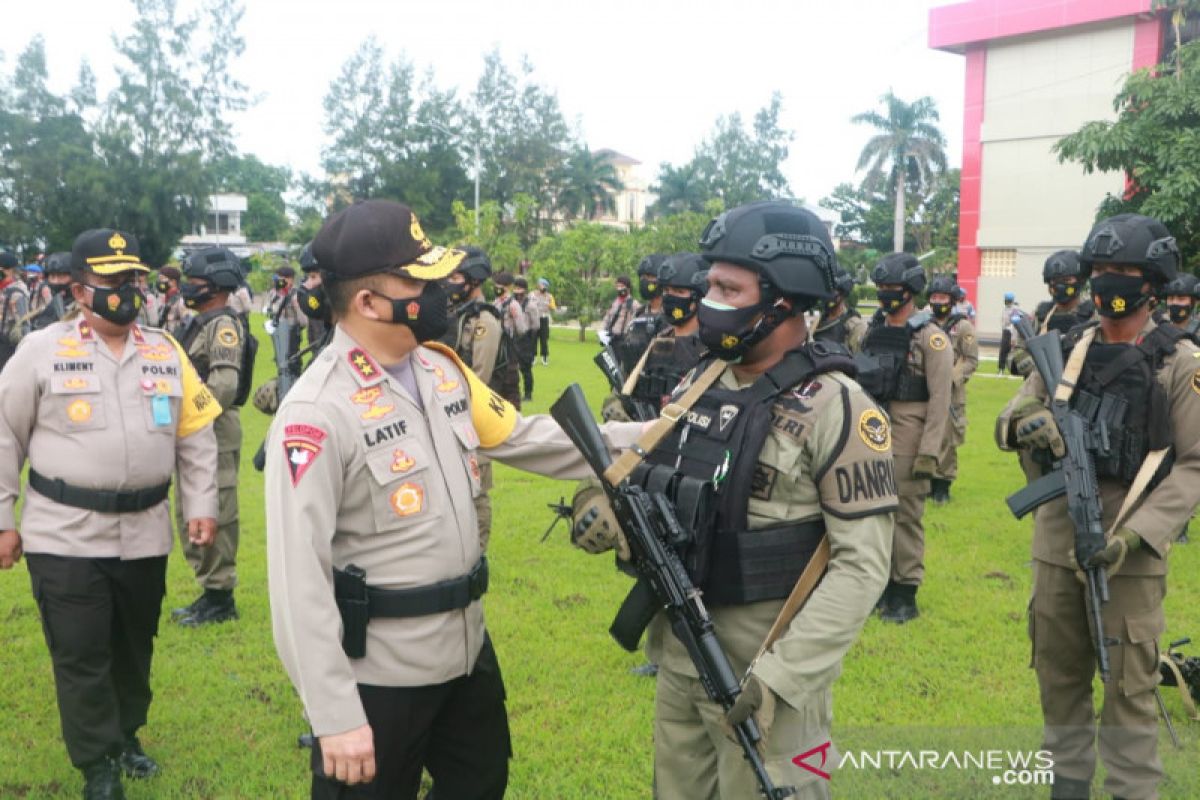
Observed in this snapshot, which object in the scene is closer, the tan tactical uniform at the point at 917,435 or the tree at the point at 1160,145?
the tan tactical uniform at the point at 917,435

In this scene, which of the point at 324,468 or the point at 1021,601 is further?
the point at 1021,601

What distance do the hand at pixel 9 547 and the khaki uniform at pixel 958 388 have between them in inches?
303

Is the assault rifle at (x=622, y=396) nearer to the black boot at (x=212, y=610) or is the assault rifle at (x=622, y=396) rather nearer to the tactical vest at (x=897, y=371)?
the tactical vest at (x=897, y=371)

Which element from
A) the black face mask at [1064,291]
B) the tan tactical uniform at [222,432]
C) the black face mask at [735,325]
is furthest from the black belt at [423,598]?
the black face mask at [1064,291]

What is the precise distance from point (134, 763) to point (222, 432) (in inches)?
101

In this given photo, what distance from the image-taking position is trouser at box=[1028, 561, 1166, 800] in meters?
3.90

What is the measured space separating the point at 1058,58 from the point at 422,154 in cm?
3919

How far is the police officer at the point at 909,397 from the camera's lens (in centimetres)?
668

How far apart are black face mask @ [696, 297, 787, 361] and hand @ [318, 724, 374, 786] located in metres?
1.44

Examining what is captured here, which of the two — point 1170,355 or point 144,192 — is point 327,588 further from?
point 144,192

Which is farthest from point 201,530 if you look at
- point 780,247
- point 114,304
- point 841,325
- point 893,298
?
point 841,325

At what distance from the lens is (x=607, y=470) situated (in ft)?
9.62

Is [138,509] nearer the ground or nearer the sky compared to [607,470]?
nearer the ground

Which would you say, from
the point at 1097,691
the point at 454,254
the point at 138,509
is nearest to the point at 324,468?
the point at 454,254
